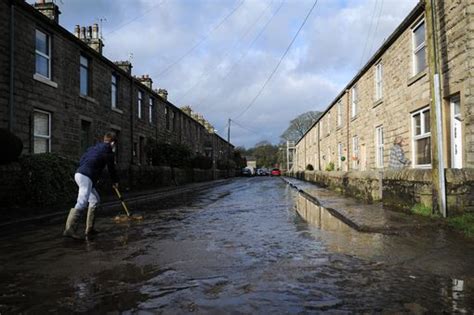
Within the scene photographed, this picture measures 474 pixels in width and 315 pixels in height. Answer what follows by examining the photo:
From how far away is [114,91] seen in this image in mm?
25109

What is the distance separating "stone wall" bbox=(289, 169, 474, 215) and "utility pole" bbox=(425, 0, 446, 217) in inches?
6.8

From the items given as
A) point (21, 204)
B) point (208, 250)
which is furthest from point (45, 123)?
point (208, 250)

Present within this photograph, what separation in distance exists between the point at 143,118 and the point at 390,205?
66.5 feet

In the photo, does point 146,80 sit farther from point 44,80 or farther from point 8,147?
point 8,147

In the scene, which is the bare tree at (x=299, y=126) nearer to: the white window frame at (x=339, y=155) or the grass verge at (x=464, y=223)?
the white window frame at (x=339, y=155)

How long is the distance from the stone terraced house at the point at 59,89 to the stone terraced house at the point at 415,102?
12115mm

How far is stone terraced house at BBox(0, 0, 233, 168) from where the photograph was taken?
15102 millimetres

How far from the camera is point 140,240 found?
8234mm

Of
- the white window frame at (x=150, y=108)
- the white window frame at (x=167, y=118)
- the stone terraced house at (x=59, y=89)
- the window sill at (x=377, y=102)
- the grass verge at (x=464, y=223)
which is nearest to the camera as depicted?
the grass verge at (x=464, y=223)

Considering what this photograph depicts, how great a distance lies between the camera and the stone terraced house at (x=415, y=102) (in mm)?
10102

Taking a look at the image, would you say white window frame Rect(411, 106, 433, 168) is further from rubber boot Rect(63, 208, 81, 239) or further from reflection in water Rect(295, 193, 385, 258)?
rubber boot Rect(63, 208, 81, 239)

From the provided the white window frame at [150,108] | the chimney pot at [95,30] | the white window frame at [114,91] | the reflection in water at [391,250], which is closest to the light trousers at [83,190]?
the reflection in water at [391,250]

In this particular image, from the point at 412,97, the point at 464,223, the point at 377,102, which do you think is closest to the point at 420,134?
the point at 412,97

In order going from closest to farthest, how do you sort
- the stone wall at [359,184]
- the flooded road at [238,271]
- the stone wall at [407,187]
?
the flooded road at [238,271], the stone wall at [407,187], the stone wall at [359,184]
